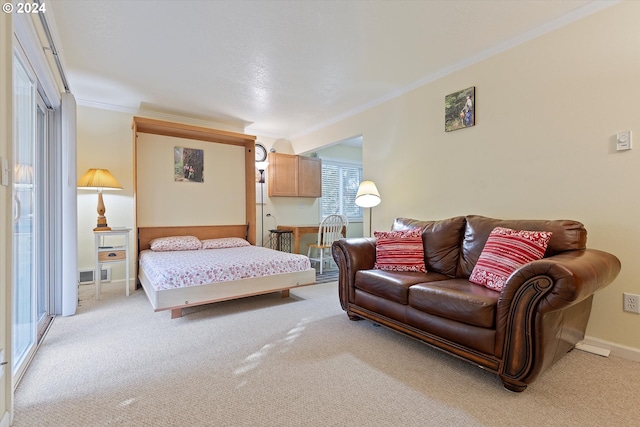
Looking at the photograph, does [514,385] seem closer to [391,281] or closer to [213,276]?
[391,281]

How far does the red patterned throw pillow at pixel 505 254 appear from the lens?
1.91m

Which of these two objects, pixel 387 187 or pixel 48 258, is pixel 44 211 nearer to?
pixel 48 258

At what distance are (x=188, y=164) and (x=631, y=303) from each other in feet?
16.0

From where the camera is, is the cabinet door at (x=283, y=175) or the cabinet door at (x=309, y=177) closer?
the cabinet door at (x=283, y=175)

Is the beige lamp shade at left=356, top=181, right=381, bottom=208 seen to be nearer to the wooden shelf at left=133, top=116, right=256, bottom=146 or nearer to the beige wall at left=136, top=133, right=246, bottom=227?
the wooden shelf at left=133, top=116, right=256, bottom=146

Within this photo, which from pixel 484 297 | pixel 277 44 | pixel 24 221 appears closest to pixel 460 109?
pixel 277 44

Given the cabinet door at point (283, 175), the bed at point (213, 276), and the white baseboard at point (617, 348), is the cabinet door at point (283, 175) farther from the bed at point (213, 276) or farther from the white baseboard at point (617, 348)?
the white baseboard at point (617, 348)

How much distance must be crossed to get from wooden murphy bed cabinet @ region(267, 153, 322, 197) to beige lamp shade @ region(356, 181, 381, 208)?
1.91 metres

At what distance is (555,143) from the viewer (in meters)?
2.30

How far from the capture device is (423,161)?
10.7 feet

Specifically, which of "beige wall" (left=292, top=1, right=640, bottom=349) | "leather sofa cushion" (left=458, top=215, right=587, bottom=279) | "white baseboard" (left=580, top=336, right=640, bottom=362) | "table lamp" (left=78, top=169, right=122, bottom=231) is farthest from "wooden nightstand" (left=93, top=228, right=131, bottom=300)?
"white baseboard" (left=580, top=336, right=640, bottom=362)

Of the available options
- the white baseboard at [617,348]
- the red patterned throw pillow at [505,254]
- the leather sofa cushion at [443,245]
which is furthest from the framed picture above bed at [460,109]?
the white baseboard at [617,348]

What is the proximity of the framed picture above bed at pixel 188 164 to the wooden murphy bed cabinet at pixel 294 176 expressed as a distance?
1.18m

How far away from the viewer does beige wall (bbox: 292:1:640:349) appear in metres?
1.99
